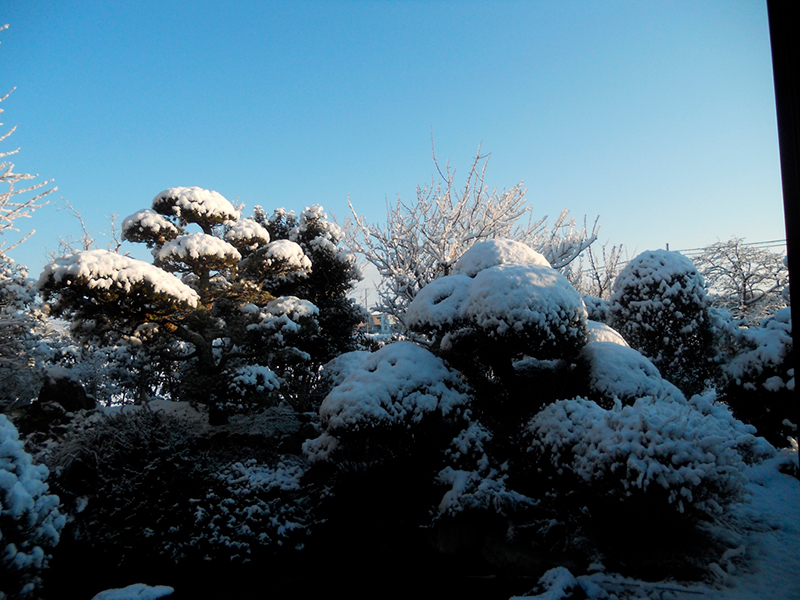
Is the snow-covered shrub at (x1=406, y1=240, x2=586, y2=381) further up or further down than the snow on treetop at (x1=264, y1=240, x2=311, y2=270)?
further down

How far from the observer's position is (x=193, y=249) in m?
6.35

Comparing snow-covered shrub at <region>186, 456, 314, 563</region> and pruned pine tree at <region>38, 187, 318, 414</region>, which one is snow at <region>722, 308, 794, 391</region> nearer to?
snow-covered shrub at <region>186, 456, 314, 563</region>

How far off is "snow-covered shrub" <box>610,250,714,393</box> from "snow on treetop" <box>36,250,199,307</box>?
257 inches

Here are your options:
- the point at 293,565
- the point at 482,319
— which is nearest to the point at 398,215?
the point at 482,319

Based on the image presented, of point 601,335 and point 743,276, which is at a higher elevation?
point 743,276

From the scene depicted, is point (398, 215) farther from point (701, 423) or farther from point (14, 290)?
point (14, 290)

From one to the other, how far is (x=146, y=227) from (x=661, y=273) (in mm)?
8272

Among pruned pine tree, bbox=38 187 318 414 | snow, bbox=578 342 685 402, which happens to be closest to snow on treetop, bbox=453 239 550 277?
snow, bbox=578 342 685 402

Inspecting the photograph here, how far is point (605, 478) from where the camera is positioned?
9.03 feet

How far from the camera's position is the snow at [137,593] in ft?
8.43

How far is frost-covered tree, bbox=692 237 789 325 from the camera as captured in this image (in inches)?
339

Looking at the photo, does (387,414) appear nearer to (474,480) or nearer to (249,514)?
(474,480)

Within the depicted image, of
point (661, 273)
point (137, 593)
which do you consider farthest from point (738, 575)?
point (661, 273)

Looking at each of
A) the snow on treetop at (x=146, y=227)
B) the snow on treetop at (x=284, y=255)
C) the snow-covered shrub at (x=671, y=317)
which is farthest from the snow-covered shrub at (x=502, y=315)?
the snow on treetop at (x=146, y=227)
